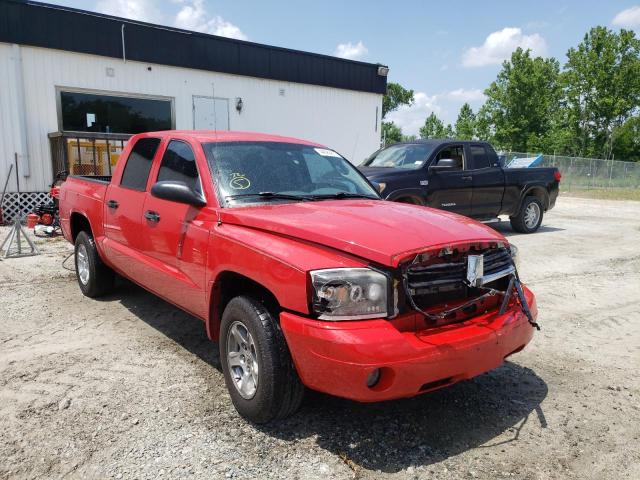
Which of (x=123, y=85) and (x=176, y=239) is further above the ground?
(x=123, y=85)

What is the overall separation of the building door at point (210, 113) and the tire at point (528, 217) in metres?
8.84

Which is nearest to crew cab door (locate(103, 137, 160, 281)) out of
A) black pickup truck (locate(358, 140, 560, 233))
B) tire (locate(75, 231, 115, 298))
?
tire (locate(75, 231, 115, 298))

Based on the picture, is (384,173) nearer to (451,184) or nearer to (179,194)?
(451,184)

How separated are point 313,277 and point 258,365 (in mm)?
662

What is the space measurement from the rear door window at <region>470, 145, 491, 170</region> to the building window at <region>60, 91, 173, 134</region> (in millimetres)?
8811

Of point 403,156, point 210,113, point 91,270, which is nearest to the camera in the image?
point 91,270

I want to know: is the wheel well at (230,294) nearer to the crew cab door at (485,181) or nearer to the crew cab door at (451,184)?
the crew cab door at (451,184)

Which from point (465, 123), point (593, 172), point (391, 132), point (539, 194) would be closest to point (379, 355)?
point (539, 194)

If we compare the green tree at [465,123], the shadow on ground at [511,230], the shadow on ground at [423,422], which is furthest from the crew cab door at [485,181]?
the green tree at [465,123]

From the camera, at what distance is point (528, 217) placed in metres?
11.1

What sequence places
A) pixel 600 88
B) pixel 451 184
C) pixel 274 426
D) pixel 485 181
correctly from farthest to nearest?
1. pixel 600 88
2. pixel 485 181
3. pixel 451 184
4. pixel 274 426

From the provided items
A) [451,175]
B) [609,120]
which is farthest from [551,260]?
[609,120]

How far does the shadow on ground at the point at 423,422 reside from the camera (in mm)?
2887

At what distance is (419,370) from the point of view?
2.59 metres
